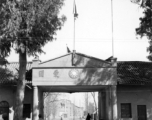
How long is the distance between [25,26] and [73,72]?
6442 millimetres

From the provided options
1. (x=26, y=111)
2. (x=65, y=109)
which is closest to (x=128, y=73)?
(x=26, y=111)

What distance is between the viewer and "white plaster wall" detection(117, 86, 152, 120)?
92.2ft

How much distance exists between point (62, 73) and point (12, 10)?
298 inches

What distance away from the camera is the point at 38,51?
23578mm

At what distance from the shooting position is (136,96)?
28.3 m

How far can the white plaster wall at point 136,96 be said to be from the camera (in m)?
28.1

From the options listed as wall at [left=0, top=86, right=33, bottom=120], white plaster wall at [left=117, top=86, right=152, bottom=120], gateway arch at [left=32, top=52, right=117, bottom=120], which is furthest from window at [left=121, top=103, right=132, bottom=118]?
wall at [left=0, top=86, right=33, bottom=120]

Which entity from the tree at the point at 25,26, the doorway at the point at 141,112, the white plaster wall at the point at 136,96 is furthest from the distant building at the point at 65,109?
the tree at the point at 25,26

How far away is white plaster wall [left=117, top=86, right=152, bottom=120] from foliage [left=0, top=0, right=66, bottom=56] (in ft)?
33.1

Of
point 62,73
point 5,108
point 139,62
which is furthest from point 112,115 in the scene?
point 5,108

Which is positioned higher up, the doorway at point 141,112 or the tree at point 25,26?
the tree at point 25,26

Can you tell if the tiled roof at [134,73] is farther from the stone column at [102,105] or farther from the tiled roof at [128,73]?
the stone column at [102,105]

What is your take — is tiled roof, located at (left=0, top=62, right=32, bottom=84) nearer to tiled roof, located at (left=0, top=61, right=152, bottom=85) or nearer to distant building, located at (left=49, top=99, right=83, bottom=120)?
tiled roof, located at (left=0, top=61, right=152, bottom=85)

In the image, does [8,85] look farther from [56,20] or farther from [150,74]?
[150,74]
